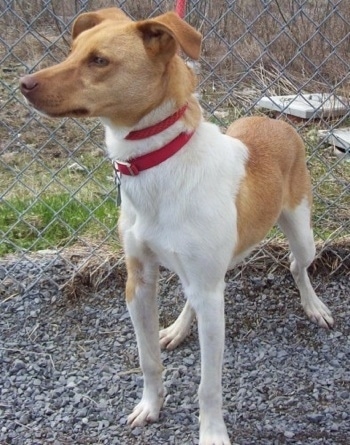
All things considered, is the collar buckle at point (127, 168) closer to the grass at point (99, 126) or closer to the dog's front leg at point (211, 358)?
the dog's front leg at point (211, 358)

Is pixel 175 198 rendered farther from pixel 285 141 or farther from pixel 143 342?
pixel 285 141

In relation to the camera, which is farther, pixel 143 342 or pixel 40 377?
pixel 40 377

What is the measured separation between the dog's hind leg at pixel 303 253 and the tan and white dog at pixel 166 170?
0.74ft

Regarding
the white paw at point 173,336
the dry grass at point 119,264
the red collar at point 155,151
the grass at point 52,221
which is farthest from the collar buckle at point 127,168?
the grass at point 52,221

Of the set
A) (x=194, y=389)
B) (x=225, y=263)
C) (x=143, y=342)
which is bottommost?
(x=194, y=389)

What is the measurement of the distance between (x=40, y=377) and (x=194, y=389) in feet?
2.18

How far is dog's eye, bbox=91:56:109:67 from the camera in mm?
2271

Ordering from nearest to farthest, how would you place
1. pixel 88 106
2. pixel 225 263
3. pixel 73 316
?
pixel 88 106 < pixel 225 263 < pixel 73 316

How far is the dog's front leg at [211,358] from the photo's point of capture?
2598mm

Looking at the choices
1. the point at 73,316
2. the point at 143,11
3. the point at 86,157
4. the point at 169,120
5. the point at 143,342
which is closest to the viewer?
the point at 169,120

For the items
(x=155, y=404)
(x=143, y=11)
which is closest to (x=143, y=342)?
(x=155, y=404)

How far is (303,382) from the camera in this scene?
123 inches

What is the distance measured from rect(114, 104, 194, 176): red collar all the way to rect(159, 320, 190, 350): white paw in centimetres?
110

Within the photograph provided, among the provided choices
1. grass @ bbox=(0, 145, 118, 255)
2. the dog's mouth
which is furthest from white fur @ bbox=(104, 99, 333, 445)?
grass @ bbox=(0, 145, 118, 255)
